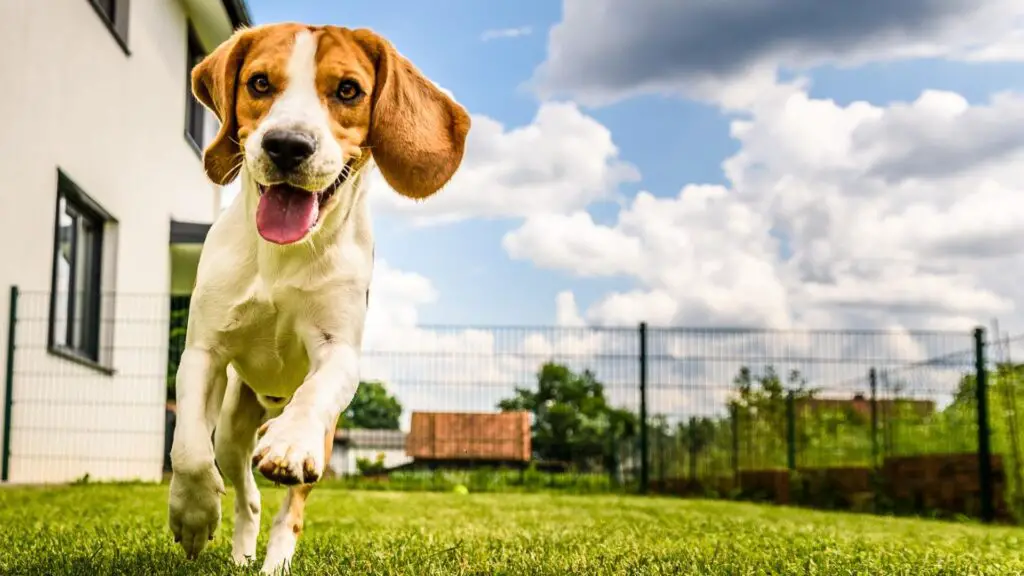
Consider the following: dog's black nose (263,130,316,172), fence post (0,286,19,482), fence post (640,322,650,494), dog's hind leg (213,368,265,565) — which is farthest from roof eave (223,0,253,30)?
dog's black nose (263,130,316,172)

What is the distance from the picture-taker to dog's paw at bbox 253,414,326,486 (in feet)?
7.75

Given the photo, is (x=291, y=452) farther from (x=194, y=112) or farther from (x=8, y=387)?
(x=194, y=112)

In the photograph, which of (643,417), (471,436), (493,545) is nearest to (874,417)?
(643,417)

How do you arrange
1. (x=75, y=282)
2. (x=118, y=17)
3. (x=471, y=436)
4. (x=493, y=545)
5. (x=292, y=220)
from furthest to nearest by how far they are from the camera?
(x=471, y=436), (x=118, y=17), (x=75, y=282), (x=493, y=545), (x=292, y=220)

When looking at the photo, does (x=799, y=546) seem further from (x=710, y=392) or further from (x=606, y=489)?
(x=606, y=489)

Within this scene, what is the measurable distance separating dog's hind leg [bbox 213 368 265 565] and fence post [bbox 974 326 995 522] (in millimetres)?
7922

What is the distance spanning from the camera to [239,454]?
11.5 feet

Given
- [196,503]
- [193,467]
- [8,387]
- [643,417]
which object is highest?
[8,387]

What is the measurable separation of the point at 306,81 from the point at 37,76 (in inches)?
274

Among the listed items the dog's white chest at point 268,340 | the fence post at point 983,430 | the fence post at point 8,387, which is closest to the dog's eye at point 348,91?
the dog's white chest at point 268,340

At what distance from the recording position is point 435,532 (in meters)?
4.91

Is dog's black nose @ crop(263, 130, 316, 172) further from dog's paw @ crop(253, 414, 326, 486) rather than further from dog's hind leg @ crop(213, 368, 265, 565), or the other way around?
dog's hind leg @ crop(213, 368, 265, 565)

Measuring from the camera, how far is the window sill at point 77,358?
9.39m

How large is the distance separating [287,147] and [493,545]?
1.97 meters
